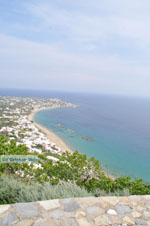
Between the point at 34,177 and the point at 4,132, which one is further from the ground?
the point at 34,177

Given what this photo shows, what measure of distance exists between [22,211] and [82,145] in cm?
2936

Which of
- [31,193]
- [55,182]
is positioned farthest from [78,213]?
[55,182]

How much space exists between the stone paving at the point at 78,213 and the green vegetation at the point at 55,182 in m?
0.58

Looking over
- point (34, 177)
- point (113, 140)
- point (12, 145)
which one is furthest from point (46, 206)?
point (113, 140)

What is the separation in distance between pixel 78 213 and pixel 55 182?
342cm

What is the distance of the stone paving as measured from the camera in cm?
269

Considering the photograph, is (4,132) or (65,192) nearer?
(65,192)

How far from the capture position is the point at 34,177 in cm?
610

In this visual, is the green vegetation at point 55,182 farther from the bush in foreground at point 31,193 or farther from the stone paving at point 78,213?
the stone paving at point 78,213

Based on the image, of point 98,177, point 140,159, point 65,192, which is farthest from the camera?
point 140,159

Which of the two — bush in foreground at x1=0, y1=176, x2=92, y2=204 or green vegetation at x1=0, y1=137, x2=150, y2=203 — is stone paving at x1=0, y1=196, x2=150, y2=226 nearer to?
bush in foreground at x1=0, y1=176, x2=92, y2=204

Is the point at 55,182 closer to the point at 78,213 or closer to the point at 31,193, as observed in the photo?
the point at 31,193

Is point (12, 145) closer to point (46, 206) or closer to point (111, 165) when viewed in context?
point (46, 206)

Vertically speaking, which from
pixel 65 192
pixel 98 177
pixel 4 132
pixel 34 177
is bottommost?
pixel 4 132
